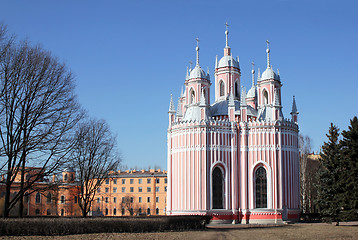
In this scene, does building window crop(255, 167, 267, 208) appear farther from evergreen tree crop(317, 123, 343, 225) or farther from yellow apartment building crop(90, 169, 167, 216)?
yellow apartment building crop(90, 169, 167, 216)

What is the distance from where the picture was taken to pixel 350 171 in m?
34.7

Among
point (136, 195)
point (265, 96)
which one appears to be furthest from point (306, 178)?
point (136, 195)

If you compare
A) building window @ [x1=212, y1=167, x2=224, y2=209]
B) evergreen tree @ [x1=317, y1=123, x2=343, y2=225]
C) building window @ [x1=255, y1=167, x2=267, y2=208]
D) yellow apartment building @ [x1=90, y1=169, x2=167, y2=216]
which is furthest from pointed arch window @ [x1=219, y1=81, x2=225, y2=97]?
yellow apartment building @ [x1=90, y1=169, x2=167, y2=216]

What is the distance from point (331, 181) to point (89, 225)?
2097 centimetres

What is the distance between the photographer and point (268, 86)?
49031 mm

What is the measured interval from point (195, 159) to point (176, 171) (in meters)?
2.56

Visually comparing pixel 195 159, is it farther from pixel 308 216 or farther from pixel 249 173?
pixel 308 216

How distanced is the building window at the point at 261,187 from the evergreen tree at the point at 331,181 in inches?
263

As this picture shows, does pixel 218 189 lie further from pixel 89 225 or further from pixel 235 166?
pixel 89 225

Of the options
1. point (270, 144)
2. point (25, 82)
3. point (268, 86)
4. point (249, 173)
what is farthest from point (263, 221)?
point (25, 82)

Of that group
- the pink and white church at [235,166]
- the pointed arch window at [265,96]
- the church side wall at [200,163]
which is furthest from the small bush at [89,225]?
the pointed arch window at [265,96]

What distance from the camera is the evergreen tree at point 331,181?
35.5 m

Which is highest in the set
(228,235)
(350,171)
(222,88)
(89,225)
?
(222,88)

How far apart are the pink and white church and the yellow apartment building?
164 feet
